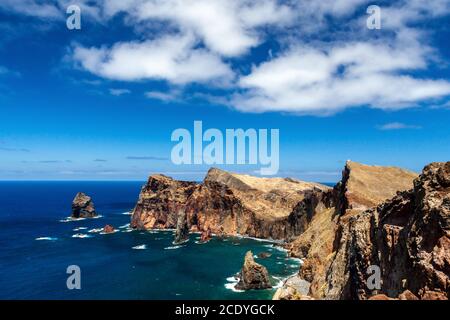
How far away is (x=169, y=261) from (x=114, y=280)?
28.0 metres

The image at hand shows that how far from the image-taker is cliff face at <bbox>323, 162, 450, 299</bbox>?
113 ft

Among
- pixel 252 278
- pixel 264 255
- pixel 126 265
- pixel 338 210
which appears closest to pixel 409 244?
pixel 252 278

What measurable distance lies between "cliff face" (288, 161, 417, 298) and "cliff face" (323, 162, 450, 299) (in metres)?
12.7

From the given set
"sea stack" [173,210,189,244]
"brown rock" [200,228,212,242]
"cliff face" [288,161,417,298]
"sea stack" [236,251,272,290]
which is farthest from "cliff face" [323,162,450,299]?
"brown rock" [200,228,212,242]

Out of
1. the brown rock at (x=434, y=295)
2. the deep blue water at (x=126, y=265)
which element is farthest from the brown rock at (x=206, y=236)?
the brown rock at (x=434, y=295)

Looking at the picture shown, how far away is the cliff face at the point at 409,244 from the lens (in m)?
34.4

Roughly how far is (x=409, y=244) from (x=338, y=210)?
278 feet

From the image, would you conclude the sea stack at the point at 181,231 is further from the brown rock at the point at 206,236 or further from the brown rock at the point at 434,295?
the brown rock at the point at 434,295

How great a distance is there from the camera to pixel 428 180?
42000 millimetres

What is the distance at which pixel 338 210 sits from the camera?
12331cm

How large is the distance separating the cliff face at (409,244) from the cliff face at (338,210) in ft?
41.7

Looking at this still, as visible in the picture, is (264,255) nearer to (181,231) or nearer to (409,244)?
(181,231)
